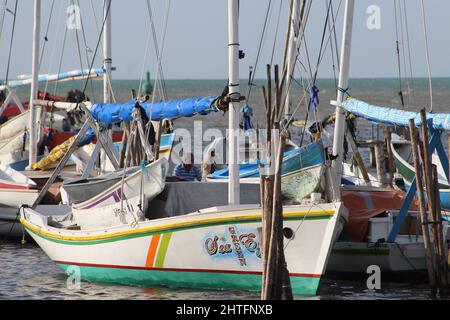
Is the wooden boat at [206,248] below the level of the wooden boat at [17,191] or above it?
below

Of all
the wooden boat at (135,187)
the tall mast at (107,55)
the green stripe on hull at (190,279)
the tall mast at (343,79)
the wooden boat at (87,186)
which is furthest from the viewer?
the tall mast at (107,55)

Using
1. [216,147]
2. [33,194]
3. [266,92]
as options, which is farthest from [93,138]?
[266,92]

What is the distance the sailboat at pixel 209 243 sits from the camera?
1873 centimetres

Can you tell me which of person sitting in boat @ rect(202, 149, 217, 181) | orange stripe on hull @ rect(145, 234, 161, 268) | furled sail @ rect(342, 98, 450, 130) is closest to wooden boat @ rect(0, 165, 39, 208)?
person sitting in boat @ rect(202, 149, 217, 181)

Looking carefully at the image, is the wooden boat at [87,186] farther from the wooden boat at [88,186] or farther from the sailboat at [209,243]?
the sailboat at [209,243]

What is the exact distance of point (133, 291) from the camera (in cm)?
2030

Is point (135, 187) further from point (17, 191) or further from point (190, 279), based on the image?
point (17, 191)

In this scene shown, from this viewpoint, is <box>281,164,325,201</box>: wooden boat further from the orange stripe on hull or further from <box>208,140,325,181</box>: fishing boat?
the orange stripe on hull

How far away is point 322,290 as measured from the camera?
798 inches

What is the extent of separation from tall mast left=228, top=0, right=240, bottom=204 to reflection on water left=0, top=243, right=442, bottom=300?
5.95 ft

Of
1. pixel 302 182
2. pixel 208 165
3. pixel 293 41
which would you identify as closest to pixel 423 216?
pixel 302 182

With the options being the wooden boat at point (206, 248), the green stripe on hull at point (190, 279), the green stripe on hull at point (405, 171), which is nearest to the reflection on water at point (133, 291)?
the green stripe on hull at point (190, 279)

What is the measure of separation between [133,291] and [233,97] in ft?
12.9

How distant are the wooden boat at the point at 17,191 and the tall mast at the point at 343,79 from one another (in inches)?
326
